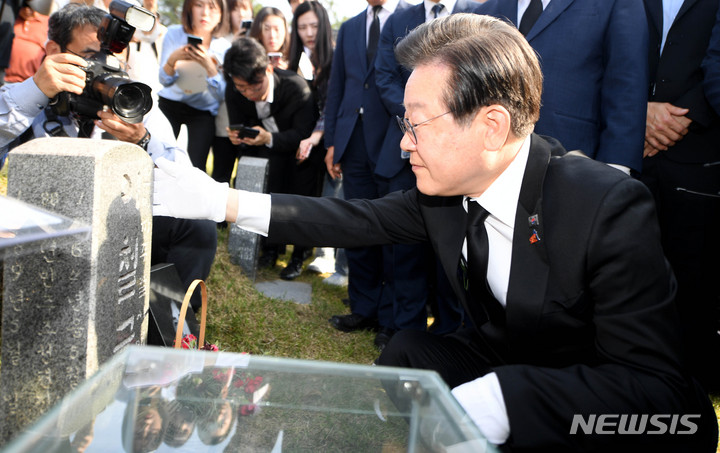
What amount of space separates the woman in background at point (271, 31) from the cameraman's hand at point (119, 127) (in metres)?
2.53

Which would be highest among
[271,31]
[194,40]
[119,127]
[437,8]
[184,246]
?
[437,8]

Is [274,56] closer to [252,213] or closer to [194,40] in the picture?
[194,40]

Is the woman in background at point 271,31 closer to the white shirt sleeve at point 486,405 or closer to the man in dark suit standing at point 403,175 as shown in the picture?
the man in dark suit standing at point 403,175

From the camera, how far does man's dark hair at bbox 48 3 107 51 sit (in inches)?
113

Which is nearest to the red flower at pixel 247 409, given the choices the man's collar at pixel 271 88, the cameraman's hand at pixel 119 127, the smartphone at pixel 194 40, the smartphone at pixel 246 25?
the cameraman's hand at pixel 119 127

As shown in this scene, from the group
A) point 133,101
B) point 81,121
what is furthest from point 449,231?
point 81,121

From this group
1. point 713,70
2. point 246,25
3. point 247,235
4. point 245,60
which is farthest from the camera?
point 246,25

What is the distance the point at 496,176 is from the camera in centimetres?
184

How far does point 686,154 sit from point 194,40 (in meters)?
3.22

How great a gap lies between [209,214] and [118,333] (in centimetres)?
53

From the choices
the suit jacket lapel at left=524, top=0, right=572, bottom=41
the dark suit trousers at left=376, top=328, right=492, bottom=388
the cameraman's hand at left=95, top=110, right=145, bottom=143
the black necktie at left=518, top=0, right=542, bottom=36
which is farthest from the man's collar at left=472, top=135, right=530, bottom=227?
the cameraman's hand at left=95, top=110, right=145, bottom=143

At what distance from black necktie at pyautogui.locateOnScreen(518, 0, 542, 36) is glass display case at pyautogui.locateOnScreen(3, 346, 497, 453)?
2.21 meters

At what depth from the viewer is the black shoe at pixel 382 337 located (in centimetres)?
371

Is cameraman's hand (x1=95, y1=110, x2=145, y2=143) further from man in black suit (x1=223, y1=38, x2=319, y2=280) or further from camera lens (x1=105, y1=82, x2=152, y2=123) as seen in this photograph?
man in black suit (x1=223, y1=38, x2=319, y2=280)
